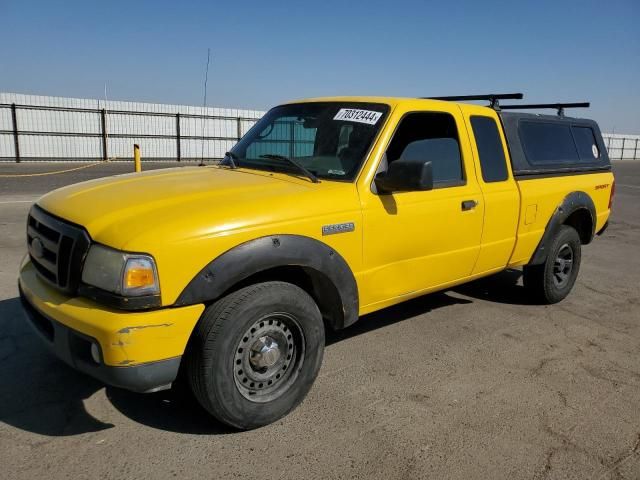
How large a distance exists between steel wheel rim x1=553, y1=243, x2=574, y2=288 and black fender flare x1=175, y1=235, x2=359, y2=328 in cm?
302

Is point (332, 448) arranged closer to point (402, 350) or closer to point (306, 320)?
point (306, 320)

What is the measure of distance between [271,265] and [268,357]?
54cm

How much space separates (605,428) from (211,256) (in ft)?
8.33

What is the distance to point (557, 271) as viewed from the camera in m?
5.48

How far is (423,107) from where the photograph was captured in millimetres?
3934

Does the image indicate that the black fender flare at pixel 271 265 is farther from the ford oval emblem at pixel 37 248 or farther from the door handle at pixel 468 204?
the door handle at pixel 468 204

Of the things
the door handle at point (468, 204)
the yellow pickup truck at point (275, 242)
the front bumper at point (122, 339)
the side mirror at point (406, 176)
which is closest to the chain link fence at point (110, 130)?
the yellow pickup truck at point (275, 242)

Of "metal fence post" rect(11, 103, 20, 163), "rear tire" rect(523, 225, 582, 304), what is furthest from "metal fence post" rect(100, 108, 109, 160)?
"rear tire" rect(523, 225, 582, 304)

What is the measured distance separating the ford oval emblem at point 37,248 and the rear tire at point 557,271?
4.39 m

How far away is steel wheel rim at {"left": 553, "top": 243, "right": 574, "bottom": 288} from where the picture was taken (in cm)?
545

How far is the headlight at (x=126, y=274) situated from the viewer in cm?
250

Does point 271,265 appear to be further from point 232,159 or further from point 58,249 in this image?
point 232,159

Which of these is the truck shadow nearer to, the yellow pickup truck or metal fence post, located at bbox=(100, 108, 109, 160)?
the yellow pickup truck

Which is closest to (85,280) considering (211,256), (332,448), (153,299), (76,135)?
(153,299)
